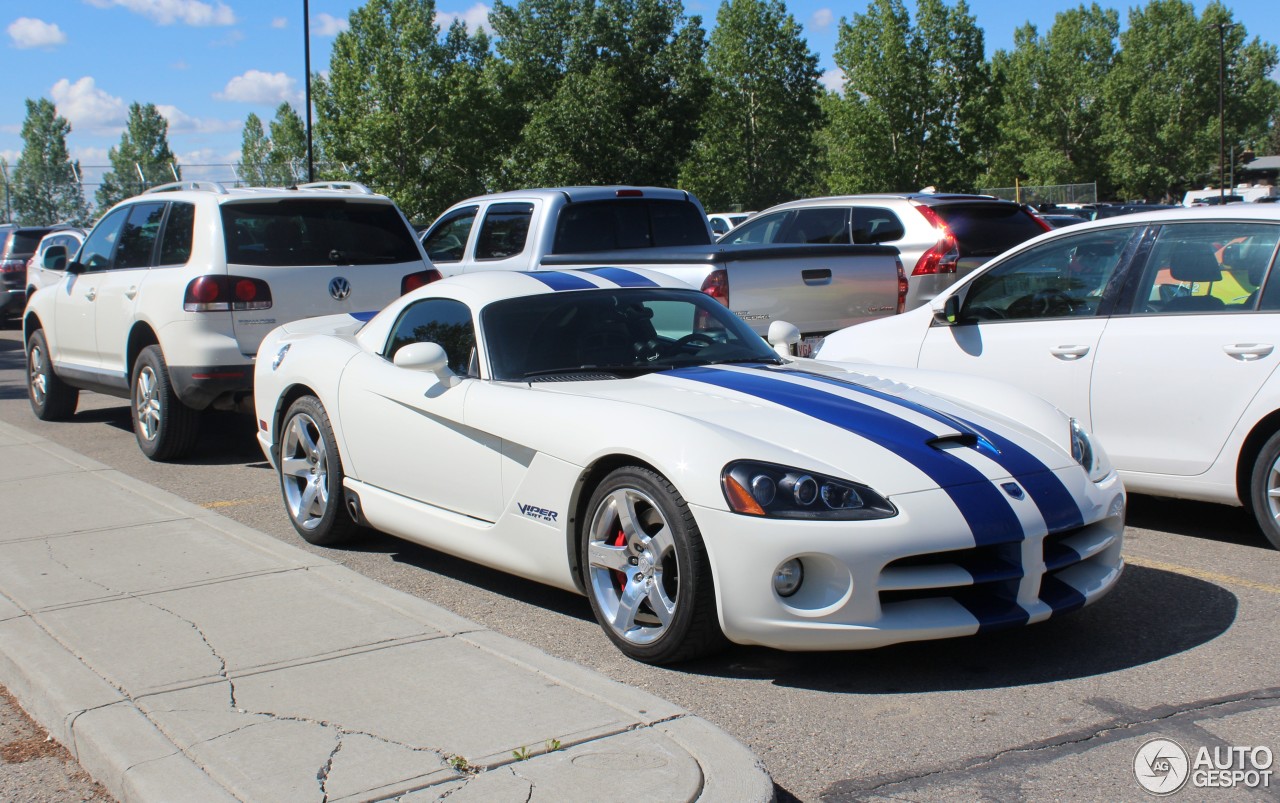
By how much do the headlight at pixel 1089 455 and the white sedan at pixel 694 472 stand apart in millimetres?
11

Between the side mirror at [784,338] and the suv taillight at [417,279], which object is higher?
the suv taillight at [417,279]

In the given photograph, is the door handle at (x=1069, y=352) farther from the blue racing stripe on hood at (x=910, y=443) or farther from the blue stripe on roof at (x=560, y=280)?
the blue stripe on roof at (x=560, y=280)

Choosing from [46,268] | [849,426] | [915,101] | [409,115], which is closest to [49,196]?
[409,115]

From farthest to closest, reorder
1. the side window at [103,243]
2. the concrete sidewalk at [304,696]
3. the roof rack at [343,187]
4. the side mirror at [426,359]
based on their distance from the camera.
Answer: the side window at [103,243] → the roof rack at [343,187] → the side mirror at [426,359] → the concrete sidewalk at [304,696]

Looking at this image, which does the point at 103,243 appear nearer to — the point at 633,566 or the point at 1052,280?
the point at 633,566

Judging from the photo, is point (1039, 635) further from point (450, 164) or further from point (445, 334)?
point (450, 164)

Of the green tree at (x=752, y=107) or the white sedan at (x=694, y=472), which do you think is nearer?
the white sedan at (x=694, y=472)

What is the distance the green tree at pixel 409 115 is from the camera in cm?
5369

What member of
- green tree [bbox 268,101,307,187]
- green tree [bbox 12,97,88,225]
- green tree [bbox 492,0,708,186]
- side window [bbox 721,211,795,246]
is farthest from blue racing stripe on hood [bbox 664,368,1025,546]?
green tree [bbox 268,101,307,187]

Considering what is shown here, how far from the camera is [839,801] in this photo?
335 cm

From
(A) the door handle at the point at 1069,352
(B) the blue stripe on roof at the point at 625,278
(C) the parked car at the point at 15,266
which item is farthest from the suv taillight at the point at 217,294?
(C) the parked car at the point at 15,266

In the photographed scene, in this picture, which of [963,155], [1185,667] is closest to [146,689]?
[1185,667]

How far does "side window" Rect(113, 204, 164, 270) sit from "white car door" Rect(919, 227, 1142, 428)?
17.9 feet

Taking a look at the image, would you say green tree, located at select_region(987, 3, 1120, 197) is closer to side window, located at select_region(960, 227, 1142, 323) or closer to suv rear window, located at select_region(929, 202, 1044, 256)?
suv rear window, located at select_region(929, 202, 1044, 256)
